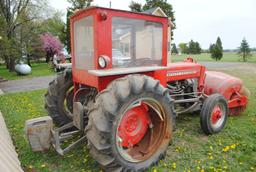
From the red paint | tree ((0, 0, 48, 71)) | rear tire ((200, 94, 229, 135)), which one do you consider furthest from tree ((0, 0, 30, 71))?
rear tire ((200, 94, 229, 135))

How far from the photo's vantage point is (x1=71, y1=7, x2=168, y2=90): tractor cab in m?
2.60

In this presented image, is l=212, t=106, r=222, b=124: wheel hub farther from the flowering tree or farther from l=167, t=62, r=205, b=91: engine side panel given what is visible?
the flowering tree

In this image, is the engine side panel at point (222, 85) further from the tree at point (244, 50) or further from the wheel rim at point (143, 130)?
the tree at point (244, 50)

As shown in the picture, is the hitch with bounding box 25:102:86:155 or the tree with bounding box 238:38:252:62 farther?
the tree with bounding box 238:38:252:62

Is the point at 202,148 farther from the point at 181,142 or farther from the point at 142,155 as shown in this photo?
the point at 142,155

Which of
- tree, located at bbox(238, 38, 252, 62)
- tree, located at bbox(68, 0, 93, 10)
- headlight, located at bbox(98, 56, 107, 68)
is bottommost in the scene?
headlight, located at bbox(98, 56, 107, 68)

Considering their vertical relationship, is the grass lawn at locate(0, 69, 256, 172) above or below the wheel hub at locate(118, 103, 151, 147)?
below

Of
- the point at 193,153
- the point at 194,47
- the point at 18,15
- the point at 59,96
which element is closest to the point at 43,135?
the point at 59,96

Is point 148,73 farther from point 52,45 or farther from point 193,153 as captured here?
point 52,45

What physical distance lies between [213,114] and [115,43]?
7.26 ft

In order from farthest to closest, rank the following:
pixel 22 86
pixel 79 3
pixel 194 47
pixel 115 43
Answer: pixel 194 47
pixel 79 3
pixel 22 86
pixel 115 43

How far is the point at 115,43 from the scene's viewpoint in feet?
9.05

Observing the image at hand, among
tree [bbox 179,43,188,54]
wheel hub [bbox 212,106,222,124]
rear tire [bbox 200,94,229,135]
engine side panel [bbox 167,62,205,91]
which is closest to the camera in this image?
rear tire [bbox 200,94,229,135]

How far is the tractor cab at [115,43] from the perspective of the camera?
8.52 feet
